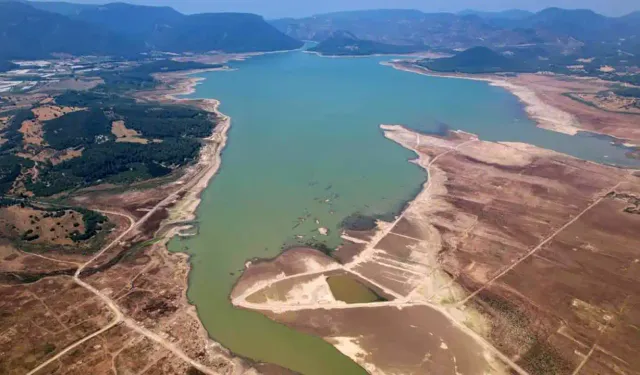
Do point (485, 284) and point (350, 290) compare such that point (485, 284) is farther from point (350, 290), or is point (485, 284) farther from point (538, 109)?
point (538, 109)

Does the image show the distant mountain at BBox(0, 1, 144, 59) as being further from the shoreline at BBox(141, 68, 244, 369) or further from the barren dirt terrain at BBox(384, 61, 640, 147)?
the barren dirt terrain at BBox(384, 61, 640, 147)

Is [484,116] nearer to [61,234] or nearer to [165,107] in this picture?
[165,107]

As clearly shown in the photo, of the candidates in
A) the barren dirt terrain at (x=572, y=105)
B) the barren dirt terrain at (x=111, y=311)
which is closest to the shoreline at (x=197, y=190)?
the barren dirt terrain at (x=111, y=311)

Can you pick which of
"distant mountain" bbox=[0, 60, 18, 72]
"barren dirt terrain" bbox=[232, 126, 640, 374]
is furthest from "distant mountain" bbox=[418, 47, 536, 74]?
"distant mountain" bbox=[0, 60, 18, 72]

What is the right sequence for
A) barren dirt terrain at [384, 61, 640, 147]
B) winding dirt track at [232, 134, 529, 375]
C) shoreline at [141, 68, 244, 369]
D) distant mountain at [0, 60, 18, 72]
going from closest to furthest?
winding dirt track at [232, 134, 529, 375] < shoreline at [141, 68, 244, 369] < barren dirt terrain at [384, 61, 640, 147] < distant mountain at [0, 60, 18, 72]

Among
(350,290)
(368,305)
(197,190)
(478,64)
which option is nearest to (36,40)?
(197,190)

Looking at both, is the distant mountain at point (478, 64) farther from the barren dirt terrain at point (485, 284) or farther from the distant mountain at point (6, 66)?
the distant mountain at point (6, 66)

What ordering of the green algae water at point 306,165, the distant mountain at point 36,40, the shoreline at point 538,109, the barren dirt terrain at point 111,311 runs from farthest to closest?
the distant mountain at point 36,40
the shoreline at point 538,109
the green algae water at point 306,165
the barren dirt terrain at point 111,311

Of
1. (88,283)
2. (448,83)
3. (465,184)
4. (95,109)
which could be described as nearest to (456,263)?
(465,184)
